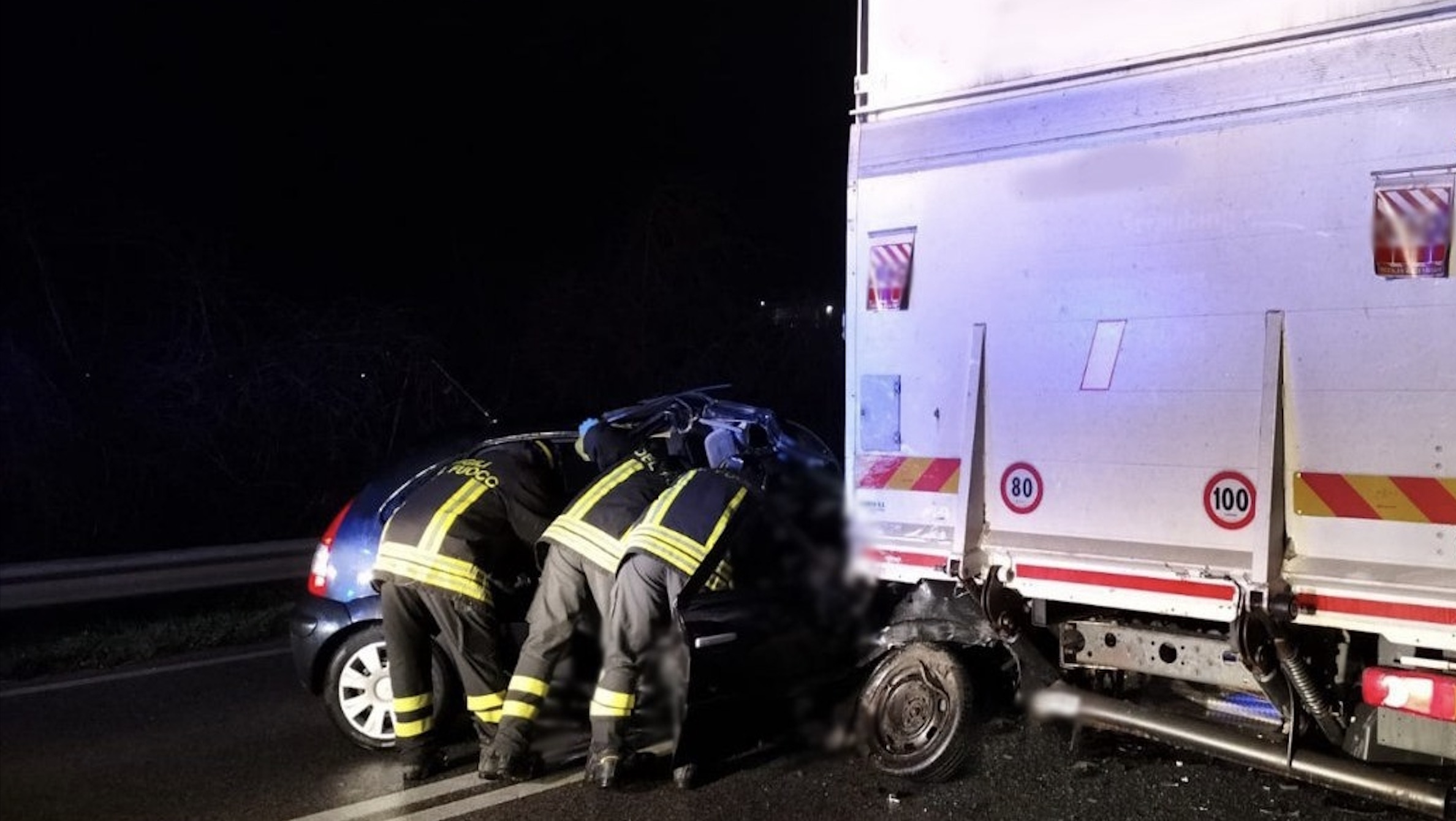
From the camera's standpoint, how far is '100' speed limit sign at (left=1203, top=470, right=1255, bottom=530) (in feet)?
12.0

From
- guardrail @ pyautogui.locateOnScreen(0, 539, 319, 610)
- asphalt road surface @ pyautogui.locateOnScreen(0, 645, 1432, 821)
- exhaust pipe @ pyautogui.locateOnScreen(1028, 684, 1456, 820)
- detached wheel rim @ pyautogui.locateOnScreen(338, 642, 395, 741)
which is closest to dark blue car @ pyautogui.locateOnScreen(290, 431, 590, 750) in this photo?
detached wheel rim @ pyautogui.locateOnScreen(338, 642, 395, 741)

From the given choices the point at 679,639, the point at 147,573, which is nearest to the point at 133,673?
the point at 147,573

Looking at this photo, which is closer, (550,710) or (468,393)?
(550,710)

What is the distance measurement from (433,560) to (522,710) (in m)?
0.75

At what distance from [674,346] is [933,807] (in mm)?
13258

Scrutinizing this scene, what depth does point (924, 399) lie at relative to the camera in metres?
4.45

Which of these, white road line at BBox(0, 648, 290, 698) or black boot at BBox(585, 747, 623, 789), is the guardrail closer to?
white road line at BBox(0, 648, 290, 698)

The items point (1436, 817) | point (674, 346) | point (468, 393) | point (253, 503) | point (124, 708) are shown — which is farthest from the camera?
point (674, 346)

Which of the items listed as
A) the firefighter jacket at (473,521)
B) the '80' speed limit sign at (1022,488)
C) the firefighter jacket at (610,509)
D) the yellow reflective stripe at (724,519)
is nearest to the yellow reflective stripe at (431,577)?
the firefighter jacket at (473,521)

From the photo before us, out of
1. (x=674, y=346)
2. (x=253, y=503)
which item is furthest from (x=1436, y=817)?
(x=674, y=346)

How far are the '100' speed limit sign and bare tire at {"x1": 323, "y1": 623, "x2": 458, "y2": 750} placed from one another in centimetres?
342

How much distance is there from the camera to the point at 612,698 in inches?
188

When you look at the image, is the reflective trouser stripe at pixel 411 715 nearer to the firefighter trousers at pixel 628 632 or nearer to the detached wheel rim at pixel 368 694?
the detached wheel rim at pixel 368 694

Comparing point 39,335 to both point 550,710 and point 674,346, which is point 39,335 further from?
point 550,710
